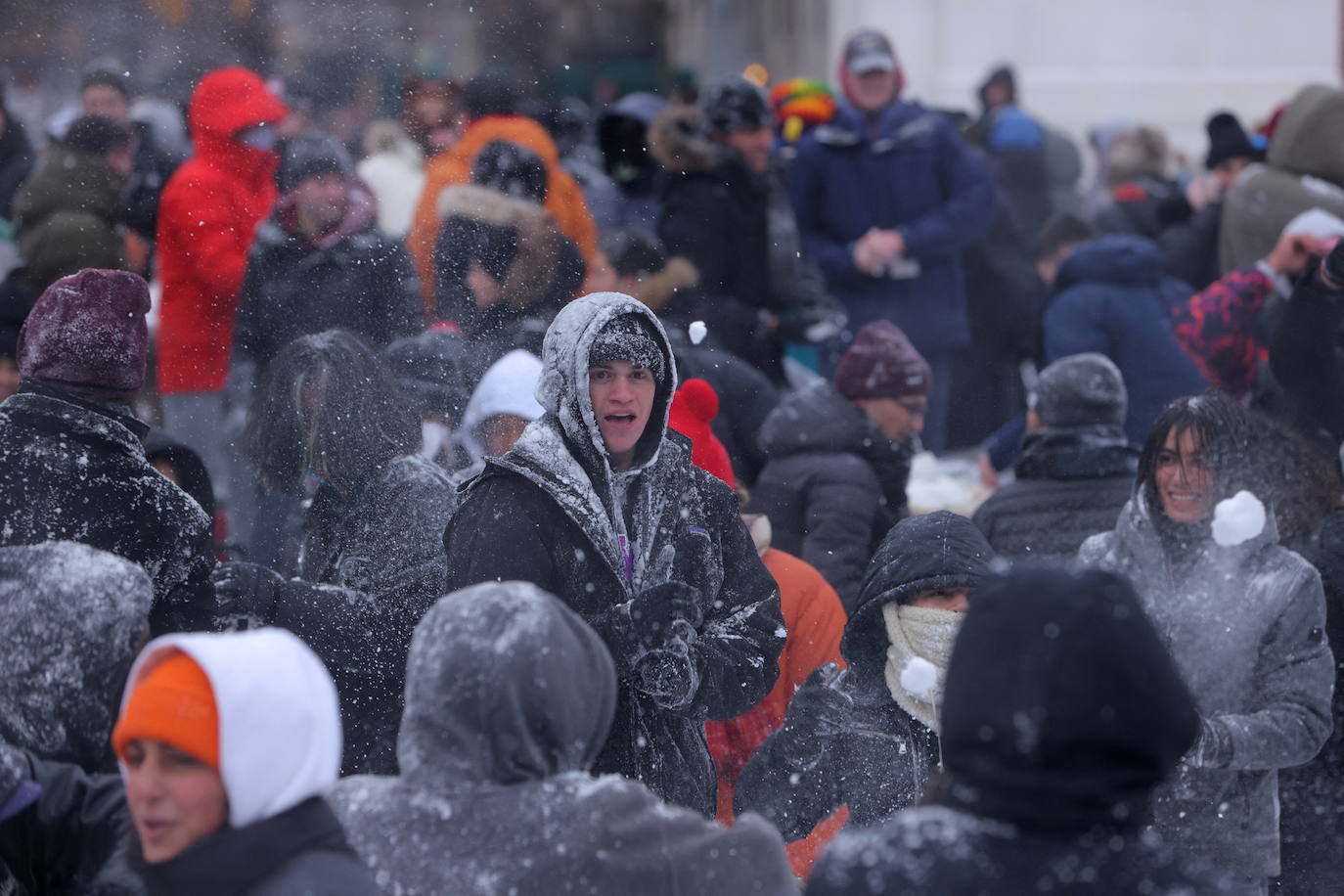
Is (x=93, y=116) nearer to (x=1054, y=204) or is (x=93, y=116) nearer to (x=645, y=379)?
(x=645, y=379)

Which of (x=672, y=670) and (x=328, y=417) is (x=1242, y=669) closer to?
(x=672, y=670)

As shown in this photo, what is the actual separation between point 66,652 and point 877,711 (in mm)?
1650

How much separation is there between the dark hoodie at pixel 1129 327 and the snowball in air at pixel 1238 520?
2.81 meters

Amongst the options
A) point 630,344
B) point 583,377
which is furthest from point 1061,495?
point 583,377

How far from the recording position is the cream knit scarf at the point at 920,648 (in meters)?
3.63

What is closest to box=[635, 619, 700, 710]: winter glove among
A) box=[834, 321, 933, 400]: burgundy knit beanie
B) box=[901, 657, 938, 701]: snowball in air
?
box=[901, 657, 938, 701]: snowball in air

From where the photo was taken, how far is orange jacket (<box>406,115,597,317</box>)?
6.44m

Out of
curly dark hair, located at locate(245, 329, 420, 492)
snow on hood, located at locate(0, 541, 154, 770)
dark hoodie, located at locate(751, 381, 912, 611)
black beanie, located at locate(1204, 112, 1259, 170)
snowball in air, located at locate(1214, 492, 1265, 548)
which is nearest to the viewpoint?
snow on hood, located at locate(0, 541, 154, 770)

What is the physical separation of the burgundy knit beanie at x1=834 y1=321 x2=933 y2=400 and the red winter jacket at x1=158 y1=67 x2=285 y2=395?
228cm

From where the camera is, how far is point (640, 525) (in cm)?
352

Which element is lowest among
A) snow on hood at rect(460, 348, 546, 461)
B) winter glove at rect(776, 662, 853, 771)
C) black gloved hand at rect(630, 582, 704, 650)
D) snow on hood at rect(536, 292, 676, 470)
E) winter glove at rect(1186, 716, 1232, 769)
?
winter glove at rect(1186, 716, 1232, 769)

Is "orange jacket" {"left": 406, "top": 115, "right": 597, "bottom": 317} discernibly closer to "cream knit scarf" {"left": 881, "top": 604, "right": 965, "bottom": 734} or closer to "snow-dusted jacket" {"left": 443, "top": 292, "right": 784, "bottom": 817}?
"snow-dusted jacket" {"left": 443, "top": 292, "right": 784, "bottom": 817}

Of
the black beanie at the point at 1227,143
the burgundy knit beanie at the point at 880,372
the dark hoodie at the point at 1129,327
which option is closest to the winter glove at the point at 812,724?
the burgundy knit beanie at the point at 880,372

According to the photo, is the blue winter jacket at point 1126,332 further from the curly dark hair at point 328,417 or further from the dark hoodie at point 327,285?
the curly dark hair at point 328,417
